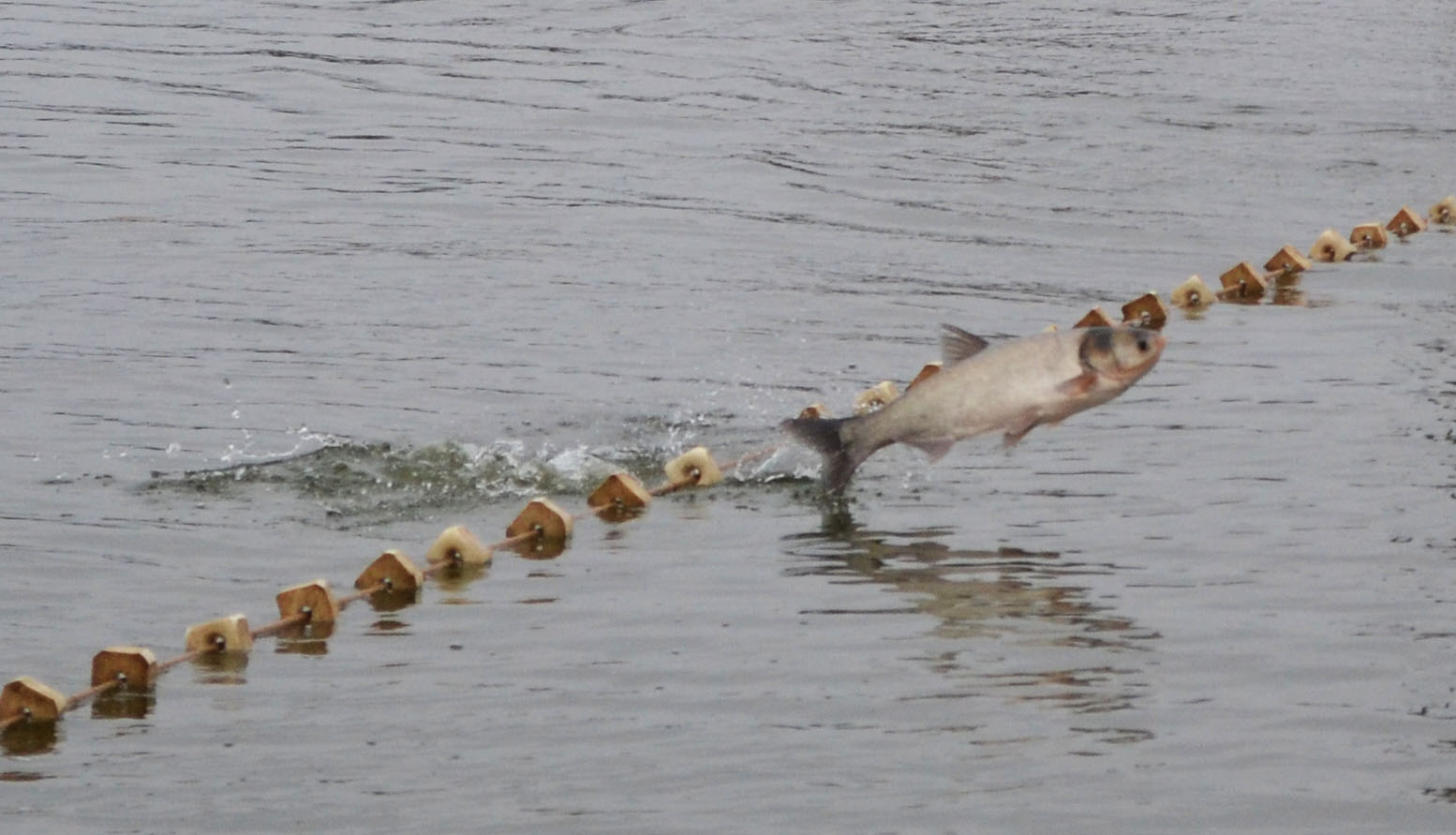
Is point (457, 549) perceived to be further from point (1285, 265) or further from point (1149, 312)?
point (1285, 265)

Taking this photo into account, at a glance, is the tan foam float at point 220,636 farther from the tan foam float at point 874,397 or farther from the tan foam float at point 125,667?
the tan foam float at point 874,397

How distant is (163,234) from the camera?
621 inches

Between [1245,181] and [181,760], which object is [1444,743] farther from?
[1245,181]

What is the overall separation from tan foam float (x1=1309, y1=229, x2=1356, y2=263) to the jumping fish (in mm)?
7159

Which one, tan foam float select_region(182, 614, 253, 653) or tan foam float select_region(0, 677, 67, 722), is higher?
tan foam float select_region(182, 614, 253, 653)

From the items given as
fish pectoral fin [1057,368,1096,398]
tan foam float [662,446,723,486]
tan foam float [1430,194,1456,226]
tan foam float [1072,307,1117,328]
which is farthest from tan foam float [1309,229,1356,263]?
fish pectoral fin [1057,368,1096,398]

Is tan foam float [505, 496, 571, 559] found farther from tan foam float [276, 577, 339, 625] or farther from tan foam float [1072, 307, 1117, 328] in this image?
tan foam float [1072, 307, 1117, 328]

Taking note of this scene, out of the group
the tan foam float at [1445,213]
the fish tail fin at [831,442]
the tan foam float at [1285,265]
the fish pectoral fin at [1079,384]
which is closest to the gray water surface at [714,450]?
the tan foam float at [1285,265]

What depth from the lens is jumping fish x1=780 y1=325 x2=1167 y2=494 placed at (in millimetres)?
8055

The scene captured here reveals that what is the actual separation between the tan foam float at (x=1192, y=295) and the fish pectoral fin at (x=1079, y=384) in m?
6.03

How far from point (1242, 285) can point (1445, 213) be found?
9.85 feet

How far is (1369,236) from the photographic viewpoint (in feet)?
51.6

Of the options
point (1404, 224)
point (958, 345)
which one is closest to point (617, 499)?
point (958, 345)

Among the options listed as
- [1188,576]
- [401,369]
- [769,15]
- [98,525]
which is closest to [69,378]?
[401,369]
